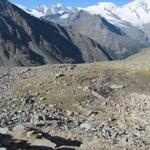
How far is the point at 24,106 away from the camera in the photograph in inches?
1750

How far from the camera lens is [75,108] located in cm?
4553

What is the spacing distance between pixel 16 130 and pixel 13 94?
18358 millimetres

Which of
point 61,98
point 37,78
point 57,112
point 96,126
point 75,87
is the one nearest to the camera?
point 96,126

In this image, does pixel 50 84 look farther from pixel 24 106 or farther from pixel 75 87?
pixel 24 106

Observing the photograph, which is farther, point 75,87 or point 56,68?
point 56,68

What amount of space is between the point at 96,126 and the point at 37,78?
765 inches

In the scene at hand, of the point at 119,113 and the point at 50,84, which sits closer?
the point at 119,113

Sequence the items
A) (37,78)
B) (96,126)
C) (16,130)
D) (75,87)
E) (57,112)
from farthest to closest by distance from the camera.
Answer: (37,78)
(75,87)
(57,112)
(96,126)
(16,130)

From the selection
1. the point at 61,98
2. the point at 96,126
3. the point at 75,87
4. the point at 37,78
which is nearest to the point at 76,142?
the point at 96,126

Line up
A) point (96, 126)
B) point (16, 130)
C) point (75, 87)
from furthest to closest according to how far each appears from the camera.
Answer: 1. point (75, 87)
2. point (96, 126)
3. point (16, 130)

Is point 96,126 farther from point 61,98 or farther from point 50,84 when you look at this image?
point 50,84

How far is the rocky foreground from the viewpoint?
3086 cm

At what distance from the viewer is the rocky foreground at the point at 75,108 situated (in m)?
30.9

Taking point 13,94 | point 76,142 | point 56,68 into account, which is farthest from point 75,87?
point 76,142
